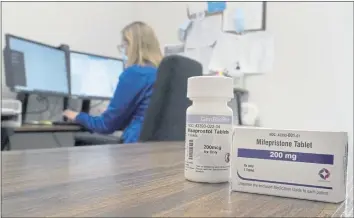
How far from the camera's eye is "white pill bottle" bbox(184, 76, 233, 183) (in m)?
0.45

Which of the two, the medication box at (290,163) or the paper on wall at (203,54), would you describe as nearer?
the medication box at (290,163)

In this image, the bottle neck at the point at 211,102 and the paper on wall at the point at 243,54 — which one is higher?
the paper on wall at the point at 243,54

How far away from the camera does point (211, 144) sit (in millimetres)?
454

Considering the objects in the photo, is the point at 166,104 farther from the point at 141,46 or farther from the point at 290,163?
the point at 290,163

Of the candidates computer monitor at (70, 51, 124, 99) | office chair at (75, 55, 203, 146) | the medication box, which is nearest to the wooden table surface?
Result: the medication box

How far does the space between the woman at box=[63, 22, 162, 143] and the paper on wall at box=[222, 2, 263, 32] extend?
83cm

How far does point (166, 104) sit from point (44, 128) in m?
0.72

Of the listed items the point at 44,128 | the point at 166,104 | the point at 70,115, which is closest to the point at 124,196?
the point at 166,104

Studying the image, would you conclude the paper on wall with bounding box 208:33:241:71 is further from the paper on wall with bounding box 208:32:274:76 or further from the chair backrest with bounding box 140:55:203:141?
the chair backrest with bounding box 140:55:203:141

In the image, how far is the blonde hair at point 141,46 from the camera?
2.02m

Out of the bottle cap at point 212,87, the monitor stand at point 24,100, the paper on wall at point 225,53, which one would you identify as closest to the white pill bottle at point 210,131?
the bottle cap at point 212,87

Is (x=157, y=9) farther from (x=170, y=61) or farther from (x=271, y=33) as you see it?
(x=170, y=61)

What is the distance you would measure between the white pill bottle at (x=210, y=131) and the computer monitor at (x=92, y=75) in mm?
1992

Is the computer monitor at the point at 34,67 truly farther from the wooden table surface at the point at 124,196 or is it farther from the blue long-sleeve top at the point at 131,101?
the wooden table surface at the point at 124,196
